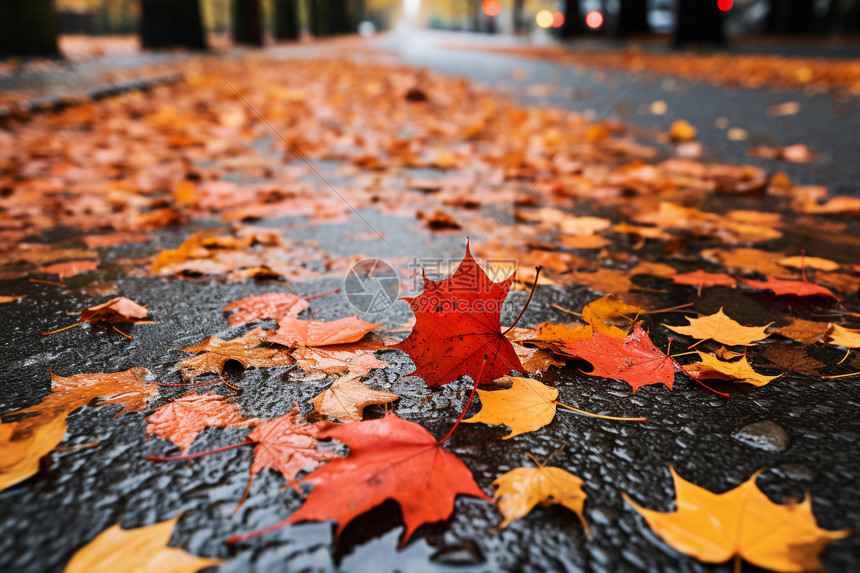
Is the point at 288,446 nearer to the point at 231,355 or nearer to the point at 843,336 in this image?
the point at 231,355

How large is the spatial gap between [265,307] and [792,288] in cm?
148

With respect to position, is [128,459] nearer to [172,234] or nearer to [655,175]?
[172,234]

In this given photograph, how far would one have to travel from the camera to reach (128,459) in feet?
2.79

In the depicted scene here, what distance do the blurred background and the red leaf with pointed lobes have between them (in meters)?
8.28

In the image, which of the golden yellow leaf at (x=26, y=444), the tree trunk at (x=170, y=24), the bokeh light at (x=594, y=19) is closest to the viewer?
the golden yellow leaf at (x=26, y=444)

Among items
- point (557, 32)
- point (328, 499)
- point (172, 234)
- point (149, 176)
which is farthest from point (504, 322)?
point (557, 32)

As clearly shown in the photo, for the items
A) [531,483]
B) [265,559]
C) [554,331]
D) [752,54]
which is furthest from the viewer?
[752,54]

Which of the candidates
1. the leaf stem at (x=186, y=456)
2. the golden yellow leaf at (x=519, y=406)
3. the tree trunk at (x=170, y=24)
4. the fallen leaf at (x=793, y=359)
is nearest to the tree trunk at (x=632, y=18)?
the tree trunk at (x=170, y=24)

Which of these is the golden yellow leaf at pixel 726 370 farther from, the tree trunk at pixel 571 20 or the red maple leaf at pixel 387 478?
the tree trunk at pixel 571 20

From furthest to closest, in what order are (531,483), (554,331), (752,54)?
(752,54) → (554,331) → (531,483)

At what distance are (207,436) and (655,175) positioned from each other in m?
2.65

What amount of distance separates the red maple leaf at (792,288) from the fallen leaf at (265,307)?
1.32m

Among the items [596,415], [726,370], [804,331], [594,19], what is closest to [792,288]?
[804,331]

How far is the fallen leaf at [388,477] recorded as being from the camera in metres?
0.73
